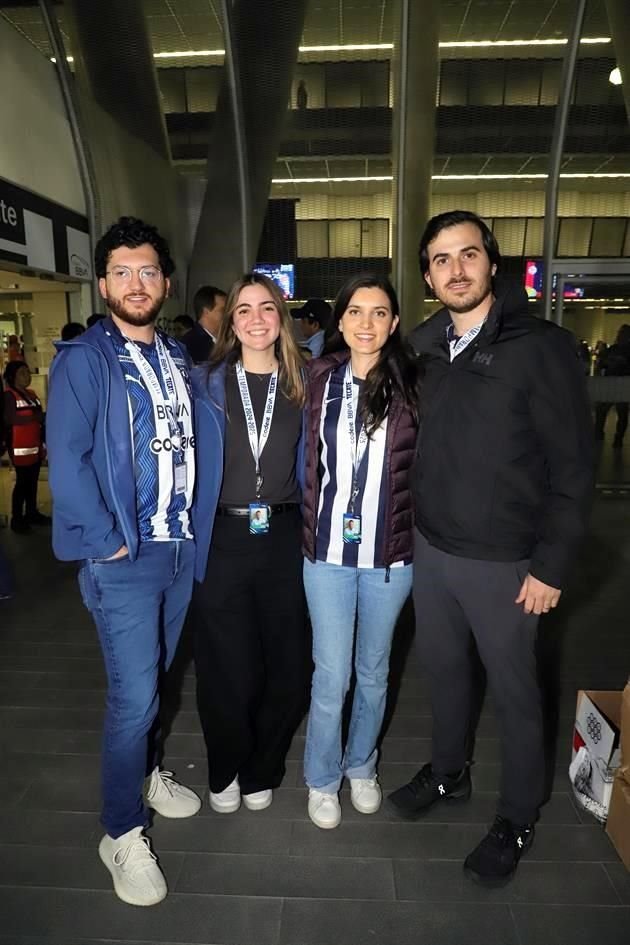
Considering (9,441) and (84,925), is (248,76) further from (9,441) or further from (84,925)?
(84,925)

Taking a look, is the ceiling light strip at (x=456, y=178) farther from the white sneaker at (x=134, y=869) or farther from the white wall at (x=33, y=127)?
the white sneaker at (x=134, y=869)

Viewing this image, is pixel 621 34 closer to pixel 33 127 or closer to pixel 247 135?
pixel 247 135

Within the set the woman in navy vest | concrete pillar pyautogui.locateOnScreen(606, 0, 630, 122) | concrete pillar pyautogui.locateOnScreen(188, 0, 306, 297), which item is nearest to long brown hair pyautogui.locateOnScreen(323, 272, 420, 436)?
the woman in navy vest


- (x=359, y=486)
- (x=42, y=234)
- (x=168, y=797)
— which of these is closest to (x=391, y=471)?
(x=359, y=486)

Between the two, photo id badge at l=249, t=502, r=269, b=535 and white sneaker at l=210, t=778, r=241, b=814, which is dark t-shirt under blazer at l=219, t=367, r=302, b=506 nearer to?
photo id badge at l=249, t=502, r=269, b=535

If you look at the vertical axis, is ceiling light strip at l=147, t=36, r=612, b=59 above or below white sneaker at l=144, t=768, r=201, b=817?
above

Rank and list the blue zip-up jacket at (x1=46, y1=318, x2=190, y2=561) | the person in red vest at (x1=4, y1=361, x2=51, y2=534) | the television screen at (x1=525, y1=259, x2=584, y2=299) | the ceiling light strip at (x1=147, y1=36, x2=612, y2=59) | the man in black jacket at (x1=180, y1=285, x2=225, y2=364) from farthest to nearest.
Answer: the television screen at (x1=525, y1=259, x2=584, y2=299) < the ceiling light strip at (x1=147, y1=36, x2=612, y2=59) < the person in red vest at (x1=4, y1=361, x2=51, y2=534) < the man in black jacket at (x1=180, y1=285, x2=225, y2=364) < the blue zip-up jacket at (x1=46, y1=318, x2=190, y2=561)

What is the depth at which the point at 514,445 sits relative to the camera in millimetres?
1691

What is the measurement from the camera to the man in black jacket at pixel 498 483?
5.47 ft

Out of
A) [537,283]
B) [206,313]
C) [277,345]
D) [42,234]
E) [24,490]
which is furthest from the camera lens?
[537,283]

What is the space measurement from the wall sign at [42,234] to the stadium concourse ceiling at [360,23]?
1899 millimetres

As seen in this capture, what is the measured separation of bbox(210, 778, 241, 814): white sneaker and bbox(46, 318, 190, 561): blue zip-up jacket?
1003 mm

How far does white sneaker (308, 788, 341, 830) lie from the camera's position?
2051 millimetres

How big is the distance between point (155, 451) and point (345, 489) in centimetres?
56
